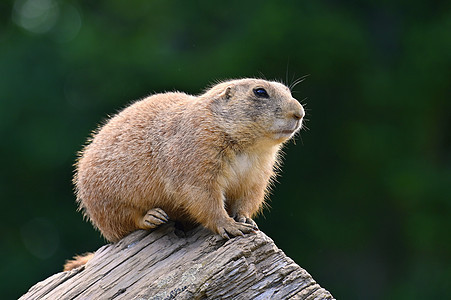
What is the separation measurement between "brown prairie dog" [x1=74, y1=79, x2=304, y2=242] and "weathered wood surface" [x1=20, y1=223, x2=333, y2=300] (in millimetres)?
206

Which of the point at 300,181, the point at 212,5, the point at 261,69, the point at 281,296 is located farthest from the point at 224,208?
the point at 212,5

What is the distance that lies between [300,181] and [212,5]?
4.37 metres

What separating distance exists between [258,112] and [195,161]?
744mm

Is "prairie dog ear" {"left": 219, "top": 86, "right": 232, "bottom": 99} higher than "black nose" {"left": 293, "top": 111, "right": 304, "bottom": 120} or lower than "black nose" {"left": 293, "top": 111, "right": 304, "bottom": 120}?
higher

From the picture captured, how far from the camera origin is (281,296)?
19.6ft

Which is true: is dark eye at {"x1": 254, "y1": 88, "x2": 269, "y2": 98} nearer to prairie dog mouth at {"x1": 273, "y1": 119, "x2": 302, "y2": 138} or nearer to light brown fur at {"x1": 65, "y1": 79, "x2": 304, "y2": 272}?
light brown fur at {"x1": 65, "y1": 79, "x2": 304, "y2": 272}

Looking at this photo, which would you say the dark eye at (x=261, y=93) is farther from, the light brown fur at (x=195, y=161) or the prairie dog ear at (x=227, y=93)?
the prairie dog ear at (x=227, y=93)

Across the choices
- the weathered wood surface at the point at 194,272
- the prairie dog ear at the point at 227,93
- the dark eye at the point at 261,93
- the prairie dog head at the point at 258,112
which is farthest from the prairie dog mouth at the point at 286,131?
the weathered wood surface at the point at 194,272

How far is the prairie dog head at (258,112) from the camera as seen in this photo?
261 inches

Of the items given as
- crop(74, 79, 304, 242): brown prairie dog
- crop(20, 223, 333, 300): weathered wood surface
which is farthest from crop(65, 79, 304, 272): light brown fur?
crop(20, 223, 333, 300): weathered wood surface

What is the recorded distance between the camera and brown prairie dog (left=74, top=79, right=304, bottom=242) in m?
6.51

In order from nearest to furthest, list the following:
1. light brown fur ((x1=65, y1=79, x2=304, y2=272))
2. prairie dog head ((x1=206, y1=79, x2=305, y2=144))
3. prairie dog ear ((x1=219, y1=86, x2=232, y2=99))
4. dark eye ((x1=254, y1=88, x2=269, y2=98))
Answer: light brown fur ((x1=65, y1=79, x2=304, y2=272)) → prairie dog head ((x1=206, y1=79, x2=305, y2=144)) → dark eye ((x1=254, y1=88, x2=269, y2=98)) → prairie dog ear ((x1=219, y1=86, x2=232, y2=99))

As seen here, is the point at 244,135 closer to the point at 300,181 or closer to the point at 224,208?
the point at 224,208

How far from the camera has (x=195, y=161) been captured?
652 cm
